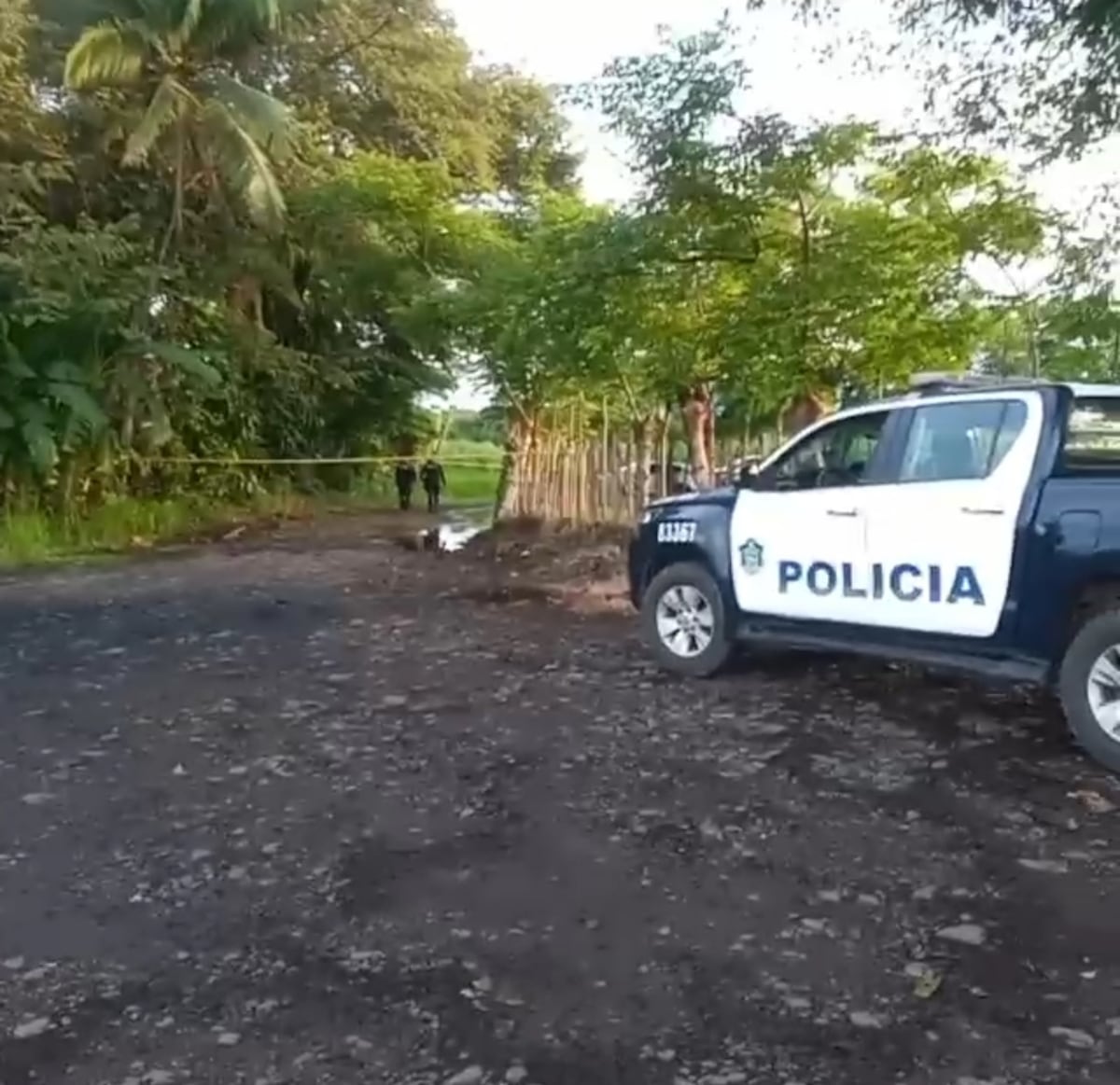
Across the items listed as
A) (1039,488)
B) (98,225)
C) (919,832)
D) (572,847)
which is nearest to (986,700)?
(1039,488)

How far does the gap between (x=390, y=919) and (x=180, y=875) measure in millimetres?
932

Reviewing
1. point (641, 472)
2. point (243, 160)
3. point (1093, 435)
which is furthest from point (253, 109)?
point (1093, 435)

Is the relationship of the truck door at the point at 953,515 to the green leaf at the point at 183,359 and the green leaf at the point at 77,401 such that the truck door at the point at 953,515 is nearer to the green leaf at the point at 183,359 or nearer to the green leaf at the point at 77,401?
the green leaf at the point at 77,401

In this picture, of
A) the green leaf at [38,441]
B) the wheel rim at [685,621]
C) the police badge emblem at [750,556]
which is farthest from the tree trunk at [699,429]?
the green leaf at [38,441]

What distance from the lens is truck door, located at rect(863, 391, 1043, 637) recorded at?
645 centimetres

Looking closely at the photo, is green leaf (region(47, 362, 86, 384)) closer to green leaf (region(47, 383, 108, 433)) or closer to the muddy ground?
green leaf (region(47, 383, 108, 433))

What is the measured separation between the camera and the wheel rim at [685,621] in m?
8.27

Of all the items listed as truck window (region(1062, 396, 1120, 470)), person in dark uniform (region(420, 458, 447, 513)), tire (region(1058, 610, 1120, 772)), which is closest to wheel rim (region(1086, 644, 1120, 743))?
tire (region(1058, 610, 1120, 772))

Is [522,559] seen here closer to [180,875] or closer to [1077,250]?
Result: [1077,250]

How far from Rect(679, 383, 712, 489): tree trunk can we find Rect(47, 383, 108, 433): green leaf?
23.2 ft

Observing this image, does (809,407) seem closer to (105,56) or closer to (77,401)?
(77,401)

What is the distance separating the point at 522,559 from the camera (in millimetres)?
15297

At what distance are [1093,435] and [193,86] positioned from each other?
1616 cm

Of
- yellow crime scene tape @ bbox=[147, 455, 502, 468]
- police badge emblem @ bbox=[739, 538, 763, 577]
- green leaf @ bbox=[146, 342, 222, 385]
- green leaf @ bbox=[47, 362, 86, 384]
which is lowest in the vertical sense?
police badge emblem @ bbox=[739, 538, 763, 577]
